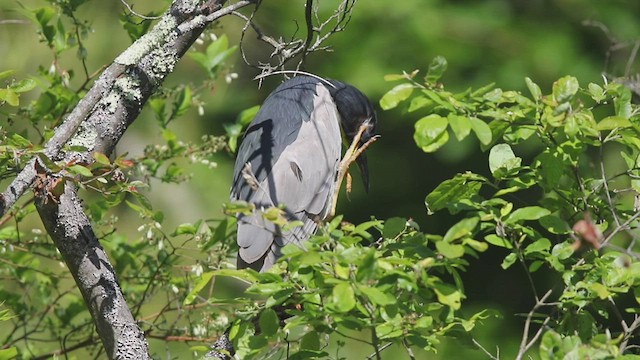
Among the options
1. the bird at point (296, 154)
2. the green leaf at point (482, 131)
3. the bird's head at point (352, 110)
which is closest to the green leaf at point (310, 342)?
the green leaf at point (482, 131)

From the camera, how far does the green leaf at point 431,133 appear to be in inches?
53.9

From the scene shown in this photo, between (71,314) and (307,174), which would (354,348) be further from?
(71,314)

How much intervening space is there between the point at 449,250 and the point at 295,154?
159 centimetres

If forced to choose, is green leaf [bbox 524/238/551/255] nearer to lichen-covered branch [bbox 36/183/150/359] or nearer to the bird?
lichen-covered branch [bbox 36/183/150/359]

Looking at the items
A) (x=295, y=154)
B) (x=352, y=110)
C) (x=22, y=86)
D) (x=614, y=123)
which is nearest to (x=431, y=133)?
(x=614, y=123)

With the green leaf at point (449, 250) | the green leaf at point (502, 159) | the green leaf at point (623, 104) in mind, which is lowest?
the green leaf at point (623, 104)

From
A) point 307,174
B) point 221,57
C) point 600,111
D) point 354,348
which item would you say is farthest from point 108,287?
point 600,111

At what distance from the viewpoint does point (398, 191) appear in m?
4.39

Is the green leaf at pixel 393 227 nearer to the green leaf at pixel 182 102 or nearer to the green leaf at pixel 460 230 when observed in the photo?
the green leaf at pixel 460 230

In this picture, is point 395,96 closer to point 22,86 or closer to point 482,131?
point 482,131

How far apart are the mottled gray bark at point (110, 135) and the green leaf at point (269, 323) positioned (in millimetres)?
471

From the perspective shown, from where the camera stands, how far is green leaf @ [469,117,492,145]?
1377mm

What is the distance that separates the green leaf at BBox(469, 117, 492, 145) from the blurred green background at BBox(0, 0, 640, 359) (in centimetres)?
252

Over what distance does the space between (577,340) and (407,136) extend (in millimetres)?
3196
